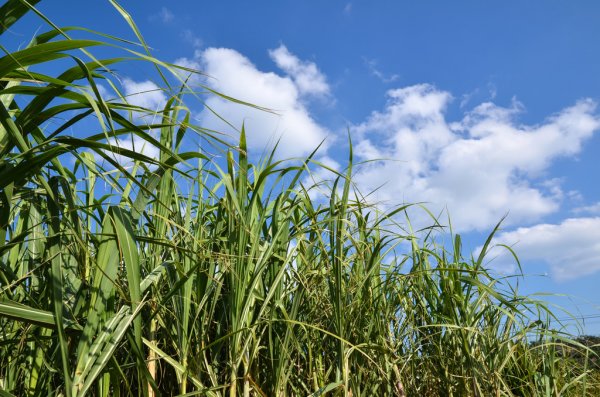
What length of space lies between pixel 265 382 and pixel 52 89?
943 millimetres

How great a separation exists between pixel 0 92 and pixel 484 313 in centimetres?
155

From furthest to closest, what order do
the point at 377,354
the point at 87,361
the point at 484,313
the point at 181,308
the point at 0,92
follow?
the point at 484,313
the point at 377,354
the point at 181,308
the point at 87,361
the point at 0,92

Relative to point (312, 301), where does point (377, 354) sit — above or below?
below

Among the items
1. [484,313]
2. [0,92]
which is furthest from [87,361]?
[484,313]

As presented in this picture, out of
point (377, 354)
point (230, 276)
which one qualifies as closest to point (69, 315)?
point (230, 276)

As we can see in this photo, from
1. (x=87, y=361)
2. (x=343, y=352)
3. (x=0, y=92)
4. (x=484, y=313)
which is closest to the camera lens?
(x=0, y=92)

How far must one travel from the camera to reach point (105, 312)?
3.67ft

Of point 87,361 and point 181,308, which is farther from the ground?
point 181,308

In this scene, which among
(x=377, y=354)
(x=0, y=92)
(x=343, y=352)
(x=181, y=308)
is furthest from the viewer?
(x=377, y=354)

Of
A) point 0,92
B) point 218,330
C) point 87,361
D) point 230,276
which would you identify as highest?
point 0,92

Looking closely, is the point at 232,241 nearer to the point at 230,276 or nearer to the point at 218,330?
the point at 230,276

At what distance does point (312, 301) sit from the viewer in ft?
5.58

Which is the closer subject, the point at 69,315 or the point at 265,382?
the point at 69,315

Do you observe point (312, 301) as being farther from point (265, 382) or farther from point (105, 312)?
point (105, 312)
